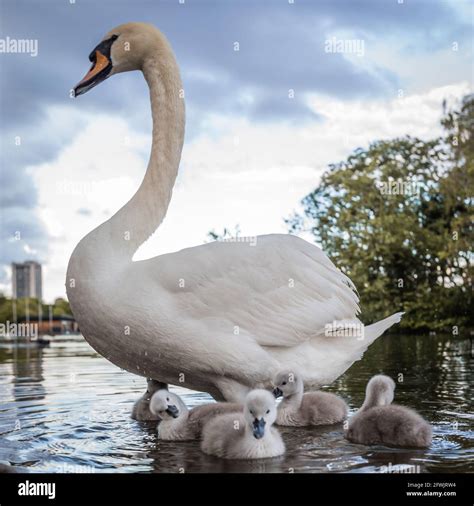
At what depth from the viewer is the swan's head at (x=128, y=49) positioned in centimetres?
608

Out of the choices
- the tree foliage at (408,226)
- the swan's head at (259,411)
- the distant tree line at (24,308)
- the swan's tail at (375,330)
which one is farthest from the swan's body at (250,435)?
the tree foliage at (408,226)

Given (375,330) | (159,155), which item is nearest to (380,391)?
(375,330)

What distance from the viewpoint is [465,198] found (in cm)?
2252

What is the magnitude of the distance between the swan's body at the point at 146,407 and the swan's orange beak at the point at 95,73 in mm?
2232

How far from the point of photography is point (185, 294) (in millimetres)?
5422

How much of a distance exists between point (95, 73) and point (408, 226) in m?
19.3

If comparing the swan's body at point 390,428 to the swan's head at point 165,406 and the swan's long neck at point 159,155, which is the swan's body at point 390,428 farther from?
the swan's long neck at point 159,155

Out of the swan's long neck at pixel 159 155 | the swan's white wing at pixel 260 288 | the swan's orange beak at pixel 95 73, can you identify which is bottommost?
the swan's white wing at pixel 260 288

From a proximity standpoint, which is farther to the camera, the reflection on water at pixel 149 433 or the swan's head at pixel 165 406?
the swan's head at pixel 165 406

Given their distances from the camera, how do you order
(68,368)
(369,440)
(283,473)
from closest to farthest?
(283,473) → (369,440) → (68,368)
